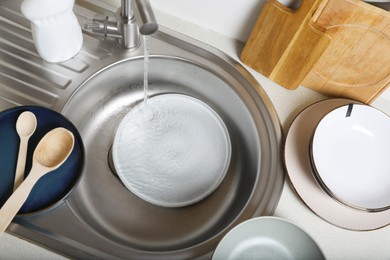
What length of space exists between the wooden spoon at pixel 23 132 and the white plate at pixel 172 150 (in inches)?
7.6

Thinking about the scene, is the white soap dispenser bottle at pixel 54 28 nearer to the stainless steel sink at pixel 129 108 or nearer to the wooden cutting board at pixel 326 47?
the stainless steel sink at pixel 129 108

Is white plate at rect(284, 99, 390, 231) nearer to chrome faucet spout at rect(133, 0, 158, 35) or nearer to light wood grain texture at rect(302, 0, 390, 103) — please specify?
light wood grain texture at rect(302, 0, 390, 103)

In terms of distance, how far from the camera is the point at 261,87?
80 centimetres

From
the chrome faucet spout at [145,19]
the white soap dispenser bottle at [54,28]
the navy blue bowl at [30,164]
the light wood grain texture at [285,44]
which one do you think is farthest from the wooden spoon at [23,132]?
the light wood grain texture at [285,44]

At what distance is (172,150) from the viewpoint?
83cm

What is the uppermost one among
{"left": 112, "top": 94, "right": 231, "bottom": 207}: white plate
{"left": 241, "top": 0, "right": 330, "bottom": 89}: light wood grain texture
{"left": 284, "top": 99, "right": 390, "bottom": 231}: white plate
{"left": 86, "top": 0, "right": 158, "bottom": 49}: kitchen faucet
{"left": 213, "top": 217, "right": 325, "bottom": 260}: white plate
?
{"left": 241, "top": 0, "right": 330, "bottom": 89}: light wood grain texture

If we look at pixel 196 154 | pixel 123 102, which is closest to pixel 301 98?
pixel 196 154

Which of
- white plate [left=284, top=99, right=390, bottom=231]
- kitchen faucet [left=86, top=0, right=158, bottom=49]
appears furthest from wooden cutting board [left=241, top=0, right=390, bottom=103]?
kitchen faucet [left=86, top=0, right=158, bottom=49]

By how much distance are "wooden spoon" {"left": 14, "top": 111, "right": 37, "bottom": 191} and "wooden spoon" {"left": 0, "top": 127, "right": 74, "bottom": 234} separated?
0.08ft

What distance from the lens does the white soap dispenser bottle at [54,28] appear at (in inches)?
25.1

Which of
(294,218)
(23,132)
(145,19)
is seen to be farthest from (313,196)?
(23,132)

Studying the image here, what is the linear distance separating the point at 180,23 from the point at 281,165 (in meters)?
0.42

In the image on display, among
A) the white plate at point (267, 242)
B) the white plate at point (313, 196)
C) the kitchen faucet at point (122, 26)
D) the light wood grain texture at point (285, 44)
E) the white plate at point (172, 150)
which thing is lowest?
the white plate at point (172, 150)

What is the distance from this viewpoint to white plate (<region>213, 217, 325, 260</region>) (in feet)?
1.94
